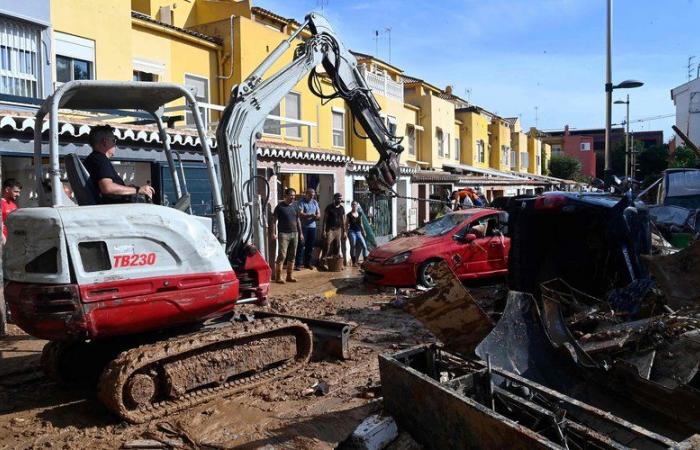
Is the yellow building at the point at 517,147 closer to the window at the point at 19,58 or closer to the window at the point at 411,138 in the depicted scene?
the window at the point at 411,138

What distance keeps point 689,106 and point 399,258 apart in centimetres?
4070

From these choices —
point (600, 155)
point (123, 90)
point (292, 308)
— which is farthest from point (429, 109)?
point (600, 155)

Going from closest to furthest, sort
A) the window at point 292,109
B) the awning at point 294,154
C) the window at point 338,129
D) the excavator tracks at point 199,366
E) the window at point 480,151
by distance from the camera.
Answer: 1. the excavator tracks at point 199,366
2. the awning at point 294,154
3. the window at point 292,109
4. the window at point 338,129
5. the window at point 480,151

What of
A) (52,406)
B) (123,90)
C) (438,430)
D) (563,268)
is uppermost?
(123,90)

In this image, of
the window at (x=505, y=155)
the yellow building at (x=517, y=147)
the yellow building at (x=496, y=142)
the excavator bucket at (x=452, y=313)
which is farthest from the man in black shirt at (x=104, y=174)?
the yellow building at (x=517, y=147)

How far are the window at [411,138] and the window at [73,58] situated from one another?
685 inches

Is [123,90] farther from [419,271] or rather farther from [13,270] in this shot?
[419,271]

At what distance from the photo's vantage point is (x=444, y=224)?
1136cm

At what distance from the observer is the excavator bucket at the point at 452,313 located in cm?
505

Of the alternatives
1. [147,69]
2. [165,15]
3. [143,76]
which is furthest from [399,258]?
[165,15]

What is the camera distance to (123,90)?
525 centimetres

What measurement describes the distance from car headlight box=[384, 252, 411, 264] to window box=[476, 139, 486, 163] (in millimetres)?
29327

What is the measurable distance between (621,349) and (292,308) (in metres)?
5.50

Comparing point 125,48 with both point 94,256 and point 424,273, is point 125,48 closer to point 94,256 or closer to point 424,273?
point 424,273
